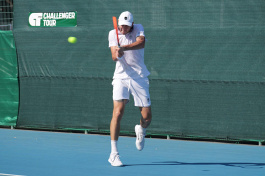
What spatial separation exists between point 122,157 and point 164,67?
2167mm

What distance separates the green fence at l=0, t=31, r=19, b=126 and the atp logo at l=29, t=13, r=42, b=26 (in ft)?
1.47

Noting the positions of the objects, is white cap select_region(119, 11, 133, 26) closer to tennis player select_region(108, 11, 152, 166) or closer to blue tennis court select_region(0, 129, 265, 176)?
tennis player select_region(108, 11, 152, 166)

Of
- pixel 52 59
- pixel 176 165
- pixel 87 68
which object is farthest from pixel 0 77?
pixel 176 165

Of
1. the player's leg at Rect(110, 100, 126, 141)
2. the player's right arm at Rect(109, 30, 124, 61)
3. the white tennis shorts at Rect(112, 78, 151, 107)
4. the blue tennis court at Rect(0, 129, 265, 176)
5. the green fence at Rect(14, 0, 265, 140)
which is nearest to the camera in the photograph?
the blue tennis court at Rect(0, 129, 265, 176)

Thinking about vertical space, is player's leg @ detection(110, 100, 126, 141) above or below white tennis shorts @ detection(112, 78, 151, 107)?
below

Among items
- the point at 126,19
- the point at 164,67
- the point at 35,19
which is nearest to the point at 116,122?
the point at 126,19

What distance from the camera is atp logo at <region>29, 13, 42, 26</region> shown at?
9203mm

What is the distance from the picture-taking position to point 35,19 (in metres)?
9.22

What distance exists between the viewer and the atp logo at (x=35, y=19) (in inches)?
362

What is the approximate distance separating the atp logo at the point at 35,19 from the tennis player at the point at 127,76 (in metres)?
3.33

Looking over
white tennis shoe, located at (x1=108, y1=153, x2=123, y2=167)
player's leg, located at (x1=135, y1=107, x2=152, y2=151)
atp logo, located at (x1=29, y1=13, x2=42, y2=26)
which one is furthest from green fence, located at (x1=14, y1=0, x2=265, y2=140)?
white tennis shoe, located at (x1=108, y1=153, x2=123, y2=167)

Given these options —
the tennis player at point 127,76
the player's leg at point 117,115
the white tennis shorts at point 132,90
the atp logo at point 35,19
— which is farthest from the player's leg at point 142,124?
the atp logo at point 35,19

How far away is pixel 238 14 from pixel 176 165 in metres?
2.93

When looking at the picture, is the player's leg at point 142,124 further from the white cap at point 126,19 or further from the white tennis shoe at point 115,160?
the white cap at point 126,19
